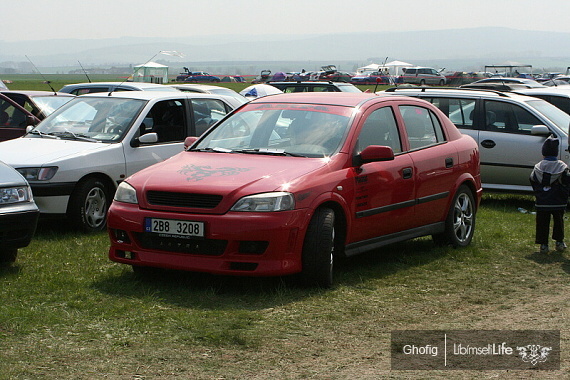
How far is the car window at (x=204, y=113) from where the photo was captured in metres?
11.0

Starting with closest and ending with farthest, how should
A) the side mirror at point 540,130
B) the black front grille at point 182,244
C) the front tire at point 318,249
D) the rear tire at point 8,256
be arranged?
the black front grille at point 182,244 → the front tire at point 318,249 → the rear tire at point 8,256 → the side mirror at point 540,130

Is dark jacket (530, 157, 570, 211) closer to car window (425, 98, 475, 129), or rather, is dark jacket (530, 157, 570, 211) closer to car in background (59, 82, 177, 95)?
car window (425, 98, 475, 129)

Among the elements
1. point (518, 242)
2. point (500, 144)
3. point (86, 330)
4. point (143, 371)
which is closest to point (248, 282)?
point (86, 330)

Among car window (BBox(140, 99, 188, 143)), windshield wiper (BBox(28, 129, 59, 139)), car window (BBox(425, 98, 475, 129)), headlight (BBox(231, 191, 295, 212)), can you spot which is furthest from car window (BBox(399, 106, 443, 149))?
windshield wiper (BBox(28, 129, 59, 139))

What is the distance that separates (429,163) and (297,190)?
2.20m

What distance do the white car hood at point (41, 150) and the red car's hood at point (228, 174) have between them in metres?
2.32

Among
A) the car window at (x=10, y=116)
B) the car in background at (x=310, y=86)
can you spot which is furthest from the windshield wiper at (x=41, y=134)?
the car in background at (x=310, y=86)

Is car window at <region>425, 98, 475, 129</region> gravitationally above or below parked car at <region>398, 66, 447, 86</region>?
above

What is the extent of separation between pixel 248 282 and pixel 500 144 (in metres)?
6.53

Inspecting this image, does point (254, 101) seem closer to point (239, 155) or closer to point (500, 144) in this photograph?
point (239, 155)

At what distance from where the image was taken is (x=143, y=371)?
191 inches

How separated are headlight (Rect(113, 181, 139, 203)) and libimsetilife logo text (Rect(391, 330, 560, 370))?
2486 mm

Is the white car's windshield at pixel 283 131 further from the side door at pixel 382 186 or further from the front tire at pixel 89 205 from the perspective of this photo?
the front tire at pixel 89 205

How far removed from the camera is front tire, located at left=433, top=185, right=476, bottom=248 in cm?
892
